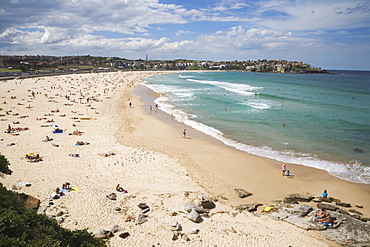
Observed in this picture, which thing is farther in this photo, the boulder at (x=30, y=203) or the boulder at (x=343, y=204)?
the boulder at (x=343, y=204)

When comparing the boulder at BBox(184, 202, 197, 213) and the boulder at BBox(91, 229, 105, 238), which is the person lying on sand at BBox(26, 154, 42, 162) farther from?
the boulder at BBox(184, 202, 197, 213)

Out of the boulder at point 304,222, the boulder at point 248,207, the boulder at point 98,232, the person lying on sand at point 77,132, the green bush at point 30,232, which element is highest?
the green bush at point 30,232

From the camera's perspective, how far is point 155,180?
1289 cm

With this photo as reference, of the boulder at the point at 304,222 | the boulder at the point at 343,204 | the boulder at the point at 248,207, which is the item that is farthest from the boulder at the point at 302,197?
the boulder at the point at 248,207

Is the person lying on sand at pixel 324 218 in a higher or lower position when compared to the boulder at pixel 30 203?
lower

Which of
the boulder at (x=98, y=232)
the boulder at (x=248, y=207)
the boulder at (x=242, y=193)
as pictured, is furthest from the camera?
the boulder at (x=242, y=193)

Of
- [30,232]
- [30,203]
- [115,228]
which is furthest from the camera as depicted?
[115,228]

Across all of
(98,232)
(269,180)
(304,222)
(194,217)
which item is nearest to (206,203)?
(194,217)

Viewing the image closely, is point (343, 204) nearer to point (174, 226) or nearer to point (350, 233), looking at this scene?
point (350, 233)

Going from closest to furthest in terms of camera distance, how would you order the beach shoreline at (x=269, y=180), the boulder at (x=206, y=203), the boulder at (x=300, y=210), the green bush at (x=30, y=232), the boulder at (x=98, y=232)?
the green bush at (x=30, y=232) → the boulder at (x=98, y=232) → the boulder at (x=300, y=210) → the boulder at (x=206, y=203) → the beach shoreline at (x=269, y=180)

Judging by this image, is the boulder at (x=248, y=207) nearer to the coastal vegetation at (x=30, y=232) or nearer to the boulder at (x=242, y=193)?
the boulder at (x=242, y=193)

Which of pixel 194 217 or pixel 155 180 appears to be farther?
pixel 155 180

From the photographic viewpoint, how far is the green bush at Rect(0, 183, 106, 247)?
4810mm

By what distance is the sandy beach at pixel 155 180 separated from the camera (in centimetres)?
914
